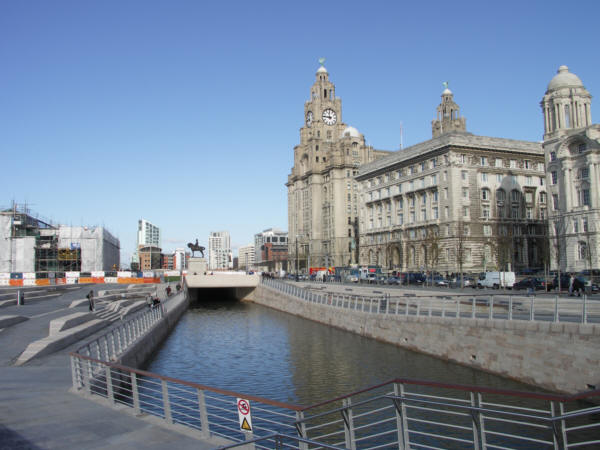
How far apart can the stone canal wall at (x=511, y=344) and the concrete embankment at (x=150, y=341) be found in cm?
1463

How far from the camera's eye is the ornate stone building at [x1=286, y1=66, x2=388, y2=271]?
13338cm

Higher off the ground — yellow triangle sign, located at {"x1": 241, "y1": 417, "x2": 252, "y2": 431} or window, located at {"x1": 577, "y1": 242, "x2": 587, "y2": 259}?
window, located at {"x1": 577, "y1": 242, "x2": 587, "y2": 259}

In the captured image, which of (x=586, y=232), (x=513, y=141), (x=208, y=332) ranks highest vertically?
(x=513, y=141)

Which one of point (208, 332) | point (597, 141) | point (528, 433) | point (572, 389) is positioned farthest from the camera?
point (597, 141)

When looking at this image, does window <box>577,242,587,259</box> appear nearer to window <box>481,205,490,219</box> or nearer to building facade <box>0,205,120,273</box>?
window <box>481,205,490,219</box>

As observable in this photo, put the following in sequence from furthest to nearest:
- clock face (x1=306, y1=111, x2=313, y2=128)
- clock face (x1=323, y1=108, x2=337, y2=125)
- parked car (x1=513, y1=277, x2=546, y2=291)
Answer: clock face (x1=306, y1=111, x2=313, y2=128)
clock face (x1=323, y1=108, x2=337, y2=125)
parked car (x1=513, y1=277, x2=546, y2=291)

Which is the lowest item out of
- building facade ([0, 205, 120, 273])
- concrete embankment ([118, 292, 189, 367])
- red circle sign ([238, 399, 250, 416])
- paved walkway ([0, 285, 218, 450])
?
A: concrete embankment ([118, 292, 189, 367])

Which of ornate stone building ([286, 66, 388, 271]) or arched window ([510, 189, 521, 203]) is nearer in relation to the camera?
arched window ([510, 189, 521, 203])

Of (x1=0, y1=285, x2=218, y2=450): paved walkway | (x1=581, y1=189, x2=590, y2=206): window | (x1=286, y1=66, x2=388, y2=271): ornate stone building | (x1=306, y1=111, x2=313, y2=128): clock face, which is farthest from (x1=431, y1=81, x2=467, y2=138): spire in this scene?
(x1=0, y1=285, x2=218, y2=450): paved walkway

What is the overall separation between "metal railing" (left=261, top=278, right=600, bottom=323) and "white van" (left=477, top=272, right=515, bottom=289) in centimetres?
1271

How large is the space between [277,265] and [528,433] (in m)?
169

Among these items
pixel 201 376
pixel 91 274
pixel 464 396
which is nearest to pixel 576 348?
pixel 464 396

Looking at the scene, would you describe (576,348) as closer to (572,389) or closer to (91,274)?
(572,389)

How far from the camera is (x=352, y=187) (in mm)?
135375
